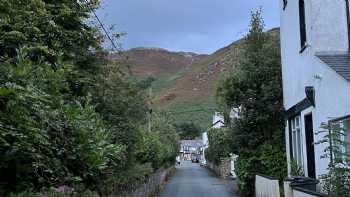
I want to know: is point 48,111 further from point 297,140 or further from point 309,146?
point 297,140

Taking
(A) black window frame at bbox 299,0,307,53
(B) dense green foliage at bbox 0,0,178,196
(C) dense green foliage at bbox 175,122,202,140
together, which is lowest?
(B) dense green foliage at bbox 0,0,178,196

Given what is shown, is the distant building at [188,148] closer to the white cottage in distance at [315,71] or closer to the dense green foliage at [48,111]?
the white cottage in distance at [315,71]

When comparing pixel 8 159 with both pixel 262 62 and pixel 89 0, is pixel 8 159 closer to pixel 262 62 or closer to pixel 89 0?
pixel 89 0

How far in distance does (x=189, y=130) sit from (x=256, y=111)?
133 metres

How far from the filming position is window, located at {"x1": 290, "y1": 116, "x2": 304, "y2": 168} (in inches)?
687

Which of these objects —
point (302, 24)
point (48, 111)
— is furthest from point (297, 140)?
point (48, 111)

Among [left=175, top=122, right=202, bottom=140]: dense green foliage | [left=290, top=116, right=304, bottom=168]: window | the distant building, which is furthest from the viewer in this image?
the distant building

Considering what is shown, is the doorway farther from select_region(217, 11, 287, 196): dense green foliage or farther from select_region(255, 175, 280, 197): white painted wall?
select_region(217, 11, 287, 196): dense green foliage

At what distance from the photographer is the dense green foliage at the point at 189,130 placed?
148700mm

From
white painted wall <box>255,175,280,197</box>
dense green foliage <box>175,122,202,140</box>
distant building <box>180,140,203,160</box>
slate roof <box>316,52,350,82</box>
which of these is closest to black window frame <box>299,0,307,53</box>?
slate roof <box>316,52,350,82</box>

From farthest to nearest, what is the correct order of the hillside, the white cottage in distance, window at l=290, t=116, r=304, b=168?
1. the hillside
2. window at l=290, t=116, r=304, b=168
3. the white cottage in distance

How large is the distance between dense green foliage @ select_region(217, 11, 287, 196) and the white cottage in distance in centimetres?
349

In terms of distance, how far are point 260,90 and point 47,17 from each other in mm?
12995

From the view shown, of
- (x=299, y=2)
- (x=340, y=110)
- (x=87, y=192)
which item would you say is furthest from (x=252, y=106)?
(x=87, y=192)
